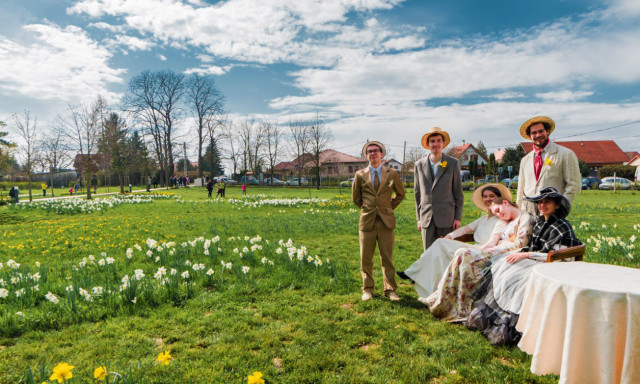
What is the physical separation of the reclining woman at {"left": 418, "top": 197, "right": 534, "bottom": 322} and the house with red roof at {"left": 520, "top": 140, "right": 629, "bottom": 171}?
56.8m

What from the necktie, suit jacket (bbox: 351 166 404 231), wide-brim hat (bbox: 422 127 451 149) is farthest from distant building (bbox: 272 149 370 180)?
the necktie

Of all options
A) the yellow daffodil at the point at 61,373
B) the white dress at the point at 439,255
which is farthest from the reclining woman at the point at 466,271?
the yellow daffodil at the point at 61,373

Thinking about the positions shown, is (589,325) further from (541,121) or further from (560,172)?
(541,121)

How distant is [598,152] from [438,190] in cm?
6575

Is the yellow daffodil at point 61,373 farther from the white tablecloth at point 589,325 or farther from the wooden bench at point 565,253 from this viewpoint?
the wooden bench at point 565,253

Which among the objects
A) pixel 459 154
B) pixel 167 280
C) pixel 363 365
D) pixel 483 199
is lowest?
pixel 363 365

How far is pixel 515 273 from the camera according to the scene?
327 centimetres

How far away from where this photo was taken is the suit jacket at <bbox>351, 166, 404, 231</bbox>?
4.49 metres

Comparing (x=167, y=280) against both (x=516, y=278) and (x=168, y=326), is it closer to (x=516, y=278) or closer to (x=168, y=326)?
(x=168, y=326)

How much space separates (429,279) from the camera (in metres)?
Answer: 4.26

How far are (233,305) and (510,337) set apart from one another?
310 centimetres

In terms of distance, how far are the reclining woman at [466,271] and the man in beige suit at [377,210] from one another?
0.75 m

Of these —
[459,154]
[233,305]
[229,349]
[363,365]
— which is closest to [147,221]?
[233,305]

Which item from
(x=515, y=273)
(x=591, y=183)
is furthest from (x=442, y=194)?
(x=591, y=183)
